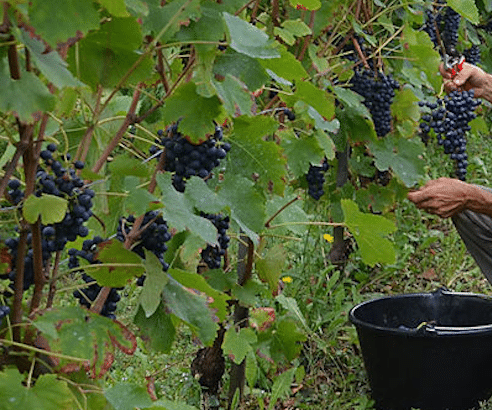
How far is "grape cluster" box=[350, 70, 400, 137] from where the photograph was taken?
364 centimetres

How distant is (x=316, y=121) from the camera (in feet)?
8.98

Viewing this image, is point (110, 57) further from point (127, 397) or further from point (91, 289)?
point (127, 397)

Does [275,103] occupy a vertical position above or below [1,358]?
below

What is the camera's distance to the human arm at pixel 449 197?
3.55 metres

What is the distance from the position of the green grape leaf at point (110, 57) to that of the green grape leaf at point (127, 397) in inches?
20.7

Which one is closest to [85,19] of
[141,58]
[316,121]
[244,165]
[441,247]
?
[141,58]

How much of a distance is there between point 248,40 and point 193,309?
469mm

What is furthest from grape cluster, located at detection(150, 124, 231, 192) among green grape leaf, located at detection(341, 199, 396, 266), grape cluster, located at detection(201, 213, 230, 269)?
green grape leaf, located at detection(341, 199, 396, 266)

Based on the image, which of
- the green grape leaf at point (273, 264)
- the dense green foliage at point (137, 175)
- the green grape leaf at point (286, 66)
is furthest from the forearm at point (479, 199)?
the green grape leaf at point (286, 66)

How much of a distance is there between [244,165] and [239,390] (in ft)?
4.51

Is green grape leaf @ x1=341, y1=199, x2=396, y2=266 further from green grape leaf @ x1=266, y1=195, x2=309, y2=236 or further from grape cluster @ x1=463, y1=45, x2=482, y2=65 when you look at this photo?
grape cluster @ x1=463, y1=45, x2=482, y2=65

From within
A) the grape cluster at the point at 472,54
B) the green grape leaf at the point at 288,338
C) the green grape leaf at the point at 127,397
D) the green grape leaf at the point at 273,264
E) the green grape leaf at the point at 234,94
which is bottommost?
the green grape leaf at the point at 288,338

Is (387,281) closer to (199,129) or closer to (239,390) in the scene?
(239,390)

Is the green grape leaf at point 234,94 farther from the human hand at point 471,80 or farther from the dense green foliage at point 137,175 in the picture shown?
the human hand at point 471,80
